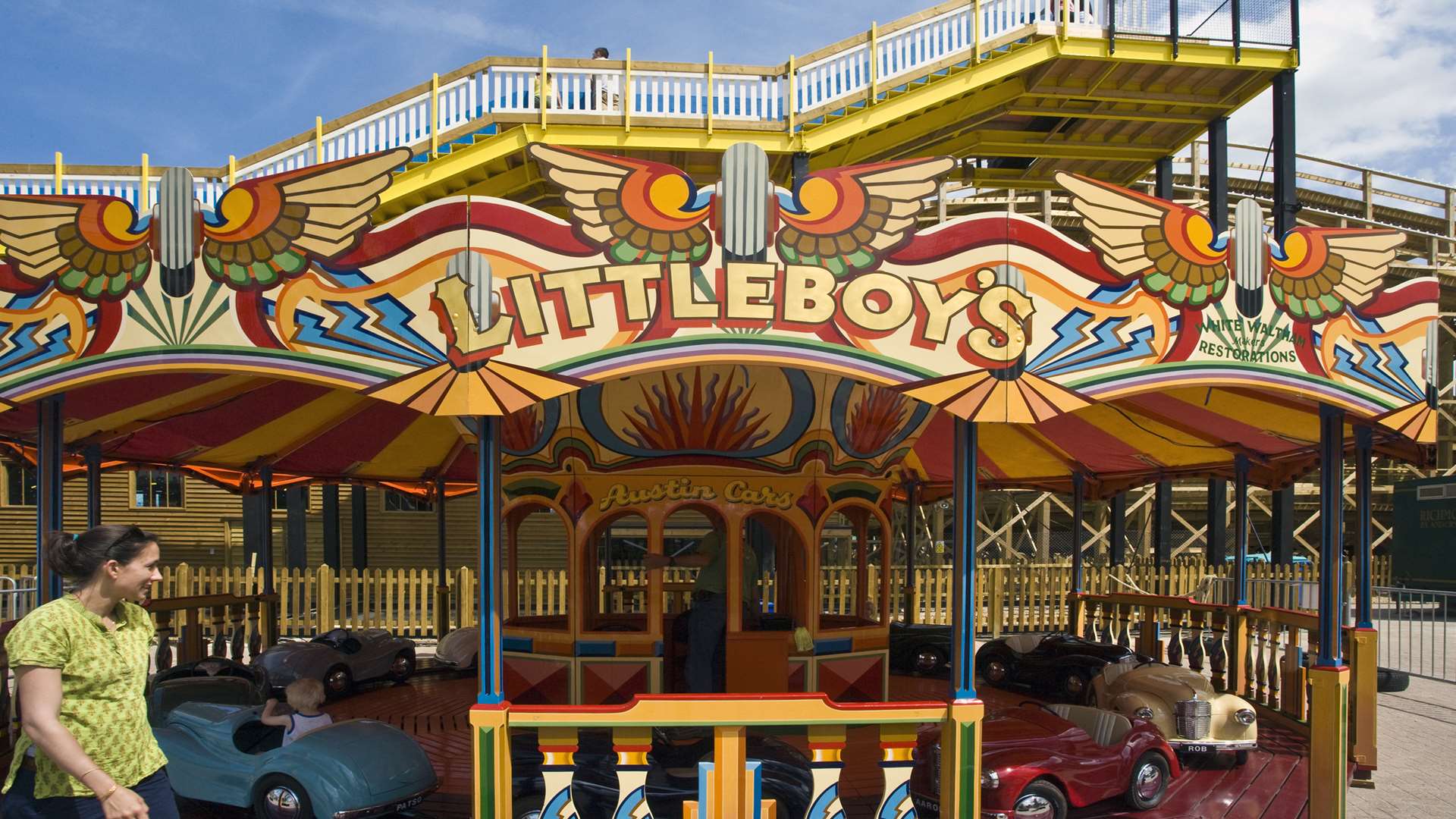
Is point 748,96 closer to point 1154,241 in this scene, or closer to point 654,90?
point 654,90

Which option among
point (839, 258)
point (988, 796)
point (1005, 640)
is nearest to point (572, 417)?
point (839, 258)

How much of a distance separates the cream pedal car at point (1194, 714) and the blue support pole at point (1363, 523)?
5.15 feet

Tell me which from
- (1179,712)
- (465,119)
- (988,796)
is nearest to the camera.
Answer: (988,796)

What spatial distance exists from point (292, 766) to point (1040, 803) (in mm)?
4159

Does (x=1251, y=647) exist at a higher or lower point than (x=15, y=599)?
lower

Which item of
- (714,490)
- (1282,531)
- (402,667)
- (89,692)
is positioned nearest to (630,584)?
(402,667)

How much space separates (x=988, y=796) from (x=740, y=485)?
293 cm

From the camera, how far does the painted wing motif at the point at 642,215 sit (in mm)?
5285

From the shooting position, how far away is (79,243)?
5.54m

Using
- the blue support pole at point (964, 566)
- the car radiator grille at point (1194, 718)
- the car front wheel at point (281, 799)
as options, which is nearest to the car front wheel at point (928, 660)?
the car radiator grille at point (1194, 718)

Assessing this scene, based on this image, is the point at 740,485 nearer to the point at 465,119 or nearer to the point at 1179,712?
the point at 1179,712

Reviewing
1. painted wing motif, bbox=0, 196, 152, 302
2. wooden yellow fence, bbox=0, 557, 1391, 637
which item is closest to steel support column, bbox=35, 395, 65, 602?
painted wing motif, bbox=0, 196, 152, 302

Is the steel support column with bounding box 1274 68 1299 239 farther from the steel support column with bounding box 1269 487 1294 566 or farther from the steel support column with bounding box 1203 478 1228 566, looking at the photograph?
the steel support column with bounding box 1269 487 1294 566

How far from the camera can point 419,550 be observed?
951 inches
